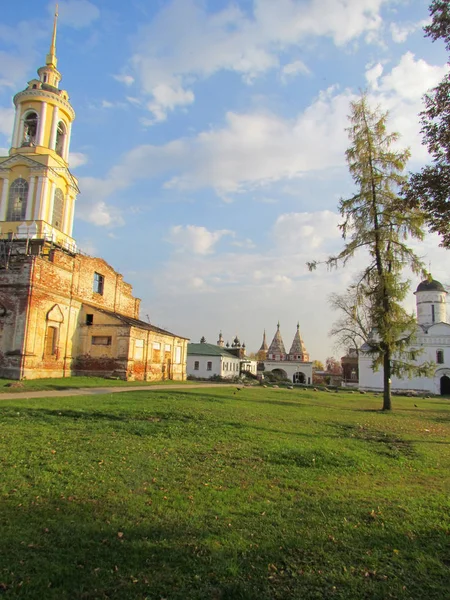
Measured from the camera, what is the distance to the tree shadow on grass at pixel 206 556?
364 centimetres

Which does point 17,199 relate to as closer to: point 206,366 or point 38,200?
point 38,200

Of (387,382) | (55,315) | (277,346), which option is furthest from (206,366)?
(387,382)

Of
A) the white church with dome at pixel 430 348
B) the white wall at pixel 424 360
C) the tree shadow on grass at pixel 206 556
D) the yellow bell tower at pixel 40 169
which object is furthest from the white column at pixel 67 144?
the white wall at pixel 424 360

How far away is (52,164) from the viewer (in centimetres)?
3338

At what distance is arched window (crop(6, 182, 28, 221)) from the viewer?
32688 millimetres

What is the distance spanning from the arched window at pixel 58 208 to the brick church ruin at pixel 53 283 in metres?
0.08

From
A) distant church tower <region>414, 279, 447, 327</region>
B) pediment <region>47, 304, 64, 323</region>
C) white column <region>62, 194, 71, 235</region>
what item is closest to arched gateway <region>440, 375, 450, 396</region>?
distant church tower <region>414, 279, 447, 327</region>

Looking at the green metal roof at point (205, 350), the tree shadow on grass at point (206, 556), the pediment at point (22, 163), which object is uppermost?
the pediment at point (22, 163)

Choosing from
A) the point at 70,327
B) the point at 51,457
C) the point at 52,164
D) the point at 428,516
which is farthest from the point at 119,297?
the point at 428,516

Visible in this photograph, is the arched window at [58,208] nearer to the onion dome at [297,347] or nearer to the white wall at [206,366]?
the white wall at [206,366]

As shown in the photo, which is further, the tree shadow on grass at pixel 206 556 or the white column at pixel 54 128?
the white column at pixel 54 128

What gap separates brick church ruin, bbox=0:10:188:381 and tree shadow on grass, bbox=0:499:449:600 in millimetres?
20330

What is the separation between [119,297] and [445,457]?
3022cm

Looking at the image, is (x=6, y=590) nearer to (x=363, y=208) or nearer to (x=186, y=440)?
(x=186, y=440)
